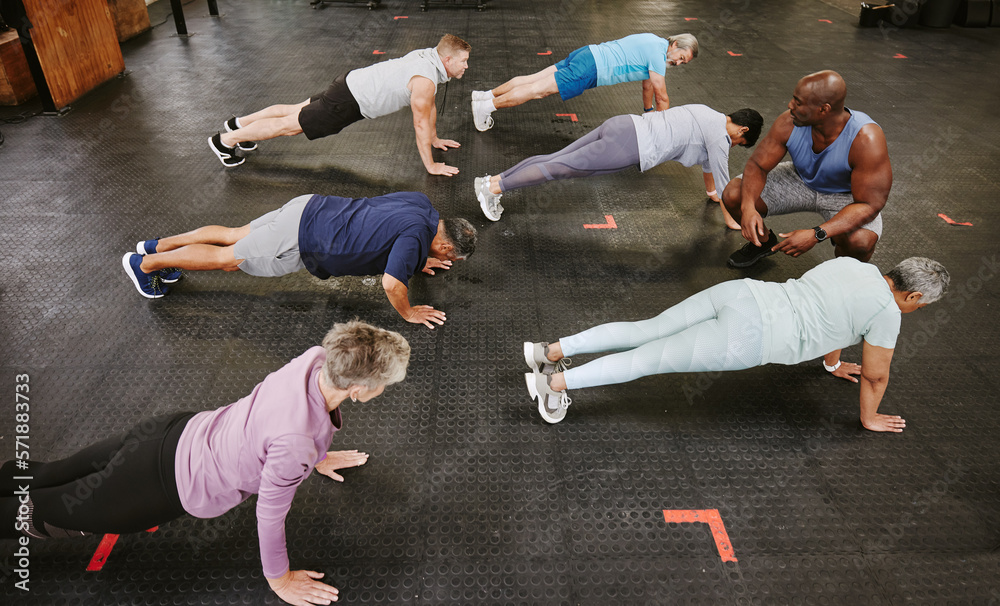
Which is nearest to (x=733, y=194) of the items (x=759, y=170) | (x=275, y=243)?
(x=759, y=170)

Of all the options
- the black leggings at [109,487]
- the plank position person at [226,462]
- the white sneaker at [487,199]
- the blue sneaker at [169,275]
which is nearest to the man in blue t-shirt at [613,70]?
the white sneaker at [487,199]

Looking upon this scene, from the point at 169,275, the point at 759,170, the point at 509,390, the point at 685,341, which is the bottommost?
the point at 509,390

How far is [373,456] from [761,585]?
1.51m

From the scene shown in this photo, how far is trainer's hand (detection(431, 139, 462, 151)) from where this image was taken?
439 centimetres

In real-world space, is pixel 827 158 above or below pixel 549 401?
above

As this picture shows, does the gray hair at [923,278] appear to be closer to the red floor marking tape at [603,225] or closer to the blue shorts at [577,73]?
the red floor marking tape at [603,225]

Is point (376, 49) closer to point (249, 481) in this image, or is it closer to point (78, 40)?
point (78, 40)

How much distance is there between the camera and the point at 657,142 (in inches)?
129

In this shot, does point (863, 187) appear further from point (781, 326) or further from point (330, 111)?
point (330, 111)

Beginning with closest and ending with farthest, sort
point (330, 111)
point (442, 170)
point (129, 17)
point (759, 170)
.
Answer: point (759, 170) → point (330, 111) → point (442, 170) → point (129, 17)

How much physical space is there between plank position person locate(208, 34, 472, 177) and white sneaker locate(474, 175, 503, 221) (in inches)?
21.8

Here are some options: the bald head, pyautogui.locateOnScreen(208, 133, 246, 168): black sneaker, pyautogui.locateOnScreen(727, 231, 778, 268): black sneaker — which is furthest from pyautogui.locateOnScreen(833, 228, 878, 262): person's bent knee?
pyautogui.locateOnScreen(208, 133, 246, 168): black sneaker

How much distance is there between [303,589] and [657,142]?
2.91m

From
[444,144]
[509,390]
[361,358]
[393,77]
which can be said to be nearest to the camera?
[361,358]
